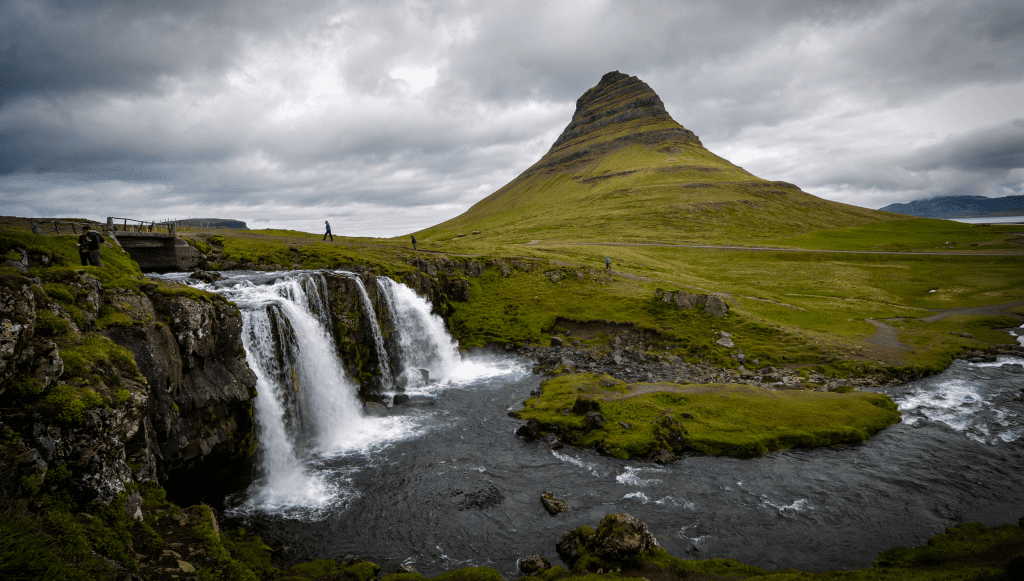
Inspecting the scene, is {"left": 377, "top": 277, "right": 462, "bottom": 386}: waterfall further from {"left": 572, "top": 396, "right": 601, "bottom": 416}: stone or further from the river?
{"left": 572, "top": 396, "right": 601, "bottom": 416}: stone

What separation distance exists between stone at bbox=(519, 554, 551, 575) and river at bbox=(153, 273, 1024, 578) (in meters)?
0.49

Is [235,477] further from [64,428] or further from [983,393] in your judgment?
[983,393]

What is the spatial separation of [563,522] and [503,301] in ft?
→ 137

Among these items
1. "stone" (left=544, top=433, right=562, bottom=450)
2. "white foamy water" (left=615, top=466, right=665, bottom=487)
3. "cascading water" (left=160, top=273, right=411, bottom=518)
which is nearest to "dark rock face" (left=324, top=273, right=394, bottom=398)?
"cascading water" (left=160, top=273, right=411, bottom=518)

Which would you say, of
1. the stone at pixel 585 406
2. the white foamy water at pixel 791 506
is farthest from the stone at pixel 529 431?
the white foamy water at pixel 791 506

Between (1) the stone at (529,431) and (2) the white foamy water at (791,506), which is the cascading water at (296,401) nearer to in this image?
(1) the stone at (529,431)

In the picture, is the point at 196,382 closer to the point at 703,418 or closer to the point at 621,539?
the point at 621,539

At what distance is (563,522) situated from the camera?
765 inches

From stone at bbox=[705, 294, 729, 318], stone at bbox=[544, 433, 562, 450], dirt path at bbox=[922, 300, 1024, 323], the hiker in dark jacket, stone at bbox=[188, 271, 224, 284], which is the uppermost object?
the hiker in dark jacket

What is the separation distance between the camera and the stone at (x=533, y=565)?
1627 cm

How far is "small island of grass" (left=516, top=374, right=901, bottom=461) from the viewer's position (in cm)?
2556

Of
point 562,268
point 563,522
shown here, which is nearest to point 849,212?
point 562,268

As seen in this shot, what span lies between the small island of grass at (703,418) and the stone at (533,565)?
985cm

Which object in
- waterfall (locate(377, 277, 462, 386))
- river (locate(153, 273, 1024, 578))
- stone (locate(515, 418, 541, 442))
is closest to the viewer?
river (locate(153, 273, 1024, 578))
